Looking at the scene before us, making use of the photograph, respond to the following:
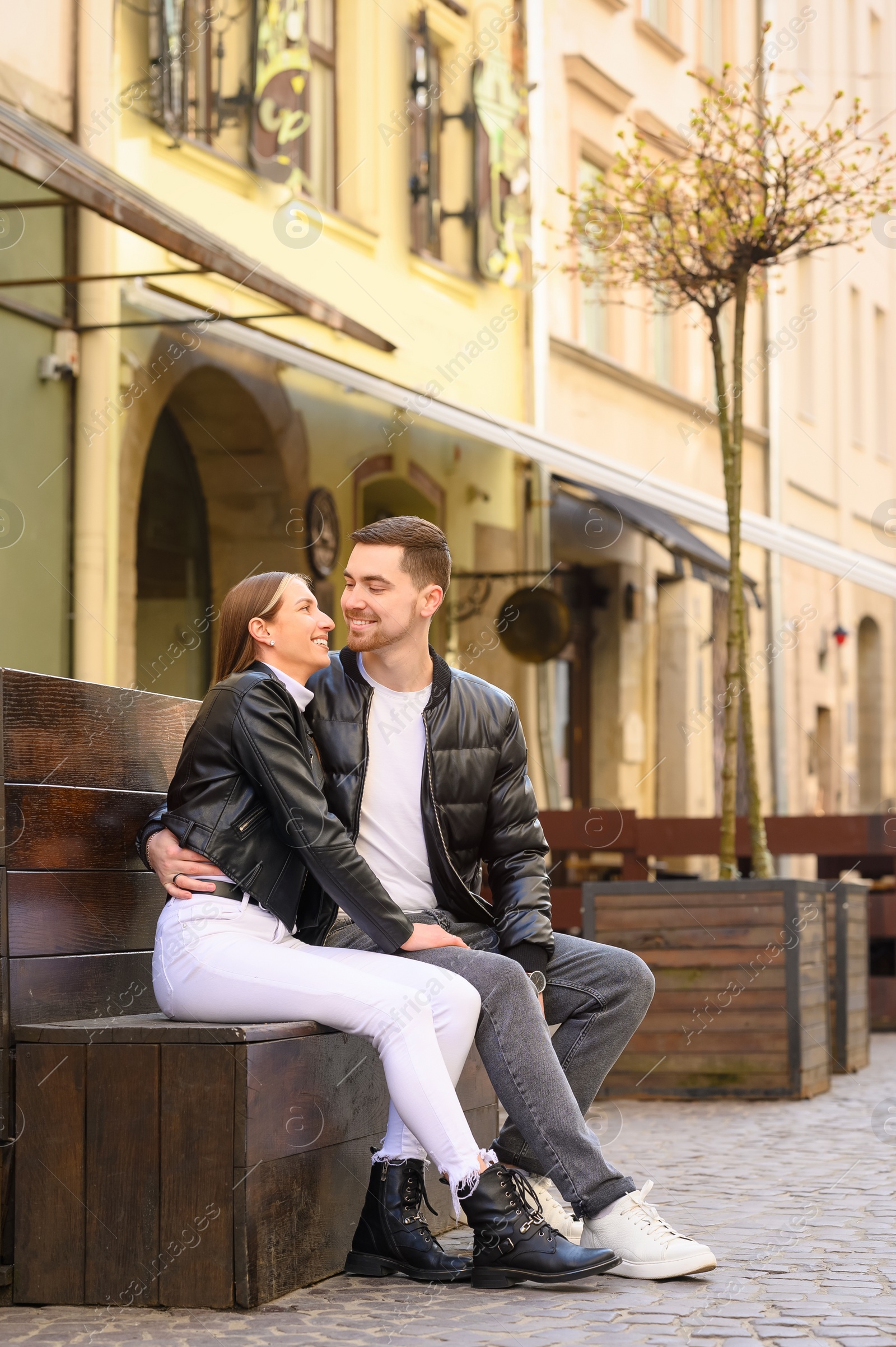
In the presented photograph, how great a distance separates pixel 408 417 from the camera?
42.4 feet

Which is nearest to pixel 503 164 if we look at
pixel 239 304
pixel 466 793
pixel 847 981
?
pixel 239 304

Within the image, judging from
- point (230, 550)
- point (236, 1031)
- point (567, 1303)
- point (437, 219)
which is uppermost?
point (437, 219)

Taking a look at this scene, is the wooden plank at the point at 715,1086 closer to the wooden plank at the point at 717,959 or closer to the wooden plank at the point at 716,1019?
the wooden plank at the point at 716,1019

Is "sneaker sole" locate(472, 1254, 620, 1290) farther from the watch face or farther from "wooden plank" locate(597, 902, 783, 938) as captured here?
the watch face

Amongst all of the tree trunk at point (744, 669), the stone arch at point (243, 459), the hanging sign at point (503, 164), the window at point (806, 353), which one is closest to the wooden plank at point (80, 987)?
the tree trunk at point (744, 669)

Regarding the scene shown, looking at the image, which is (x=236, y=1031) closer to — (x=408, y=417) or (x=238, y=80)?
(x=238, y=80)

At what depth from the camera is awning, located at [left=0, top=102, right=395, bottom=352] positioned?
709 cm

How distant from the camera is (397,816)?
4.18 m

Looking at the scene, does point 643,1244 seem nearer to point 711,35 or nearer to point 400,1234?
point 400,1234

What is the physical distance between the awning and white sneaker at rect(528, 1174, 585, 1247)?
439 cm

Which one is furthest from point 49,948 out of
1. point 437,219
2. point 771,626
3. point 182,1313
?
point 771,626

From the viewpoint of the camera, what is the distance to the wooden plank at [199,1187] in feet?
11.4

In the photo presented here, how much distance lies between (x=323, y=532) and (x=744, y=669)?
16.4 feet

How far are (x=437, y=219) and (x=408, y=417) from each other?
5.30 feet
